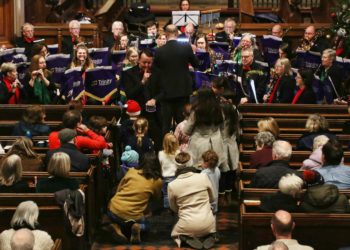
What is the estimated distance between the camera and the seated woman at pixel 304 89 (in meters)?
11.3

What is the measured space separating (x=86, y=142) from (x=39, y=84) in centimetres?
244

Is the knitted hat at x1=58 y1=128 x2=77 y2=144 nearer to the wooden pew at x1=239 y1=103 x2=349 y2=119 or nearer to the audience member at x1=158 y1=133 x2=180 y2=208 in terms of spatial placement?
the audience member at x1=158 y1=133 x2=180 y2=208

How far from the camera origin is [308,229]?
24.6 feet

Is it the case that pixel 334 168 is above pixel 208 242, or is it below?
above

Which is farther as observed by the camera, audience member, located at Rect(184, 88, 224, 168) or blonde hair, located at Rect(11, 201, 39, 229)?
audience member, located at Rect(184, 88, 224, 168)

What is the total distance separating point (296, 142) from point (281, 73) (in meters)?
1.74

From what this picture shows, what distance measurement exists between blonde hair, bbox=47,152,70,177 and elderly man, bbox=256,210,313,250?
2021 mm

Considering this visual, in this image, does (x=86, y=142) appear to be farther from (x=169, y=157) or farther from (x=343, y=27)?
(x=343, y=27)

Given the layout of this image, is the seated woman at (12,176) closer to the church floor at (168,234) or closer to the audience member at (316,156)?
the church floor at (168,234)

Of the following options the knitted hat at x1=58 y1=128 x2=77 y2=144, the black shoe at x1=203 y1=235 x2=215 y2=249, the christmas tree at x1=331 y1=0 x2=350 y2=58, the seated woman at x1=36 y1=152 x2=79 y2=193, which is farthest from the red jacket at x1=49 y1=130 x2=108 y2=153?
the christmas tree at x1=331 y1=0 x2=350 y2=58

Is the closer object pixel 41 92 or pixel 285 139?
pixel 285 139

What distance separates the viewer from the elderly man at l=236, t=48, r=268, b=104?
470 inches

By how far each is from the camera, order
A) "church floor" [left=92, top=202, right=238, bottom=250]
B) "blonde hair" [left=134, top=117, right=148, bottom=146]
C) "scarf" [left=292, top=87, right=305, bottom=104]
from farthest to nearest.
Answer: "scarf" [left=292, top=87, right=305, bottom=104]
"blonde hair" [left=134, top=117, right=148, bottom=146]
"church floor" [left=92, top=202, right=238, bottom=250]

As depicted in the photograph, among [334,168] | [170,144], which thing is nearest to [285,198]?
[334,168]
